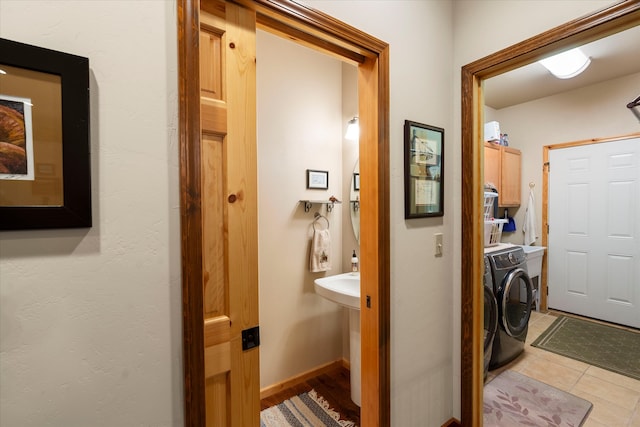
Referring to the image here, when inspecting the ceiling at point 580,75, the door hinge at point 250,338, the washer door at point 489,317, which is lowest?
the washer door at point 489,317

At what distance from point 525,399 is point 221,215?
2576mm

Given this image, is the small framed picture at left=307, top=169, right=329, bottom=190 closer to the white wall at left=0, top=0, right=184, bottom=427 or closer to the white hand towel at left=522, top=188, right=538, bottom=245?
the white wall at left=0, top=0, right=184, bottom=427

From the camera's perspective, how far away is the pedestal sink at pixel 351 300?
1843mm

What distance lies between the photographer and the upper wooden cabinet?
11.3 feet

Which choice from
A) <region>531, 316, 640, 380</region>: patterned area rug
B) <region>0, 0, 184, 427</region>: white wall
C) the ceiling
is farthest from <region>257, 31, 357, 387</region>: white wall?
<region>531, 316, 640, 380</region>: patterned area rug

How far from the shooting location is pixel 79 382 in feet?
2.33

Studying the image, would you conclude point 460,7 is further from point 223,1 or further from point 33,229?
point 33,229

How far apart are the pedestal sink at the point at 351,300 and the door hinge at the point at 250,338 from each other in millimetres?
866

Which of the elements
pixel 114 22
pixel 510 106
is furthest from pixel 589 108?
pixel 114 22

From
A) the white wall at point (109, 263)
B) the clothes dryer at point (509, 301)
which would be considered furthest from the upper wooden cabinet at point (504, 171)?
the white wall at point (109, 263)

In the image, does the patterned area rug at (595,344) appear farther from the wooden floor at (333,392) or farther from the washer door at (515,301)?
the wooden floor at (333,392)

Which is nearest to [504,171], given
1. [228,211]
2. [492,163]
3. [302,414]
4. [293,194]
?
[492,163]

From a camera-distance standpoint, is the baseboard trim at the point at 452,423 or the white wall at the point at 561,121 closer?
the baseboard trim at the point at 452,423

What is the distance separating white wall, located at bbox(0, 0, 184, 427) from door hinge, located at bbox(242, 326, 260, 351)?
226 millimetres
